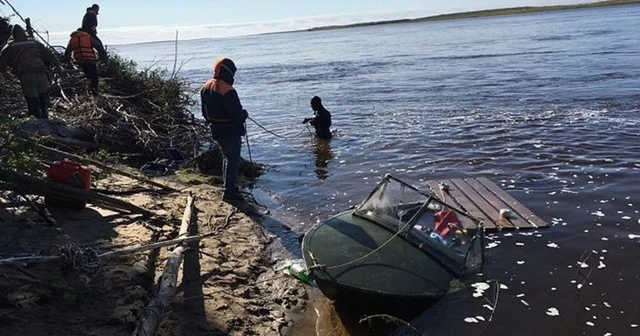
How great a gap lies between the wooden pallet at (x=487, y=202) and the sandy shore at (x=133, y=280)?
129 inches

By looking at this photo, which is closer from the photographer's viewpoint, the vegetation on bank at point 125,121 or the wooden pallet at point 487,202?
the wooden pallet at point 487,202

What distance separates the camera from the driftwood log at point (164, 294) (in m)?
4.42

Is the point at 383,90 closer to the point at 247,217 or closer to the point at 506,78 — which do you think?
the point at 506,78

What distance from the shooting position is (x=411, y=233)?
6160 millimetres

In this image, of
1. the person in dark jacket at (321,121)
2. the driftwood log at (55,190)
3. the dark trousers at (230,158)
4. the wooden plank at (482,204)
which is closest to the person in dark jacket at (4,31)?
the person in dark jacket at (321,121)

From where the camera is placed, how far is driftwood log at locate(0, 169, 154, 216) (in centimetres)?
643

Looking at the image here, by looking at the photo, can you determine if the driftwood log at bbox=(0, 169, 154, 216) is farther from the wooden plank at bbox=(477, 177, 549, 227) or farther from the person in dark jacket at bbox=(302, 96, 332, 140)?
the person in dark jacket at bbox=(302, 96, 332, 140)

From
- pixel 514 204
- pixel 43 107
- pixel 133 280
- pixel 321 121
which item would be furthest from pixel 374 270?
pixel 321 121

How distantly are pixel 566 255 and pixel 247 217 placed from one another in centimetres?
460

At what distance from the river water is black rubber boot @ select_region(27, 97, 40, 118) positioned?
4.58 m

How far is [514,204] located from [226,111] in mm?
4850

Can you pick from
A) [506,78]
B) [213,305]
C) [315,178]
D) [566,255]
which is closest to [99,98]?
[315,178]

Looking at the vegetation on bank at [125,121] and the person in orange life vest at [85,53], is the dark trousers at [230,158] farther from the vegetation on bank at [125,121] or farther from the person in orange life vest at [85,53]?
the person in orange life vest at [85,53]

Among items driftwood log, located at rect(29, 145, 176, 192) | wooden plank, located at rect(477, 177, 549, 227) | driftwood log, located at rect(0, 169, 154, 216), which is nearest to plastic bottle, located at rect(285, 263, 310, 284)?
driftwood log, located at rect(0, 169, 154, 216)
